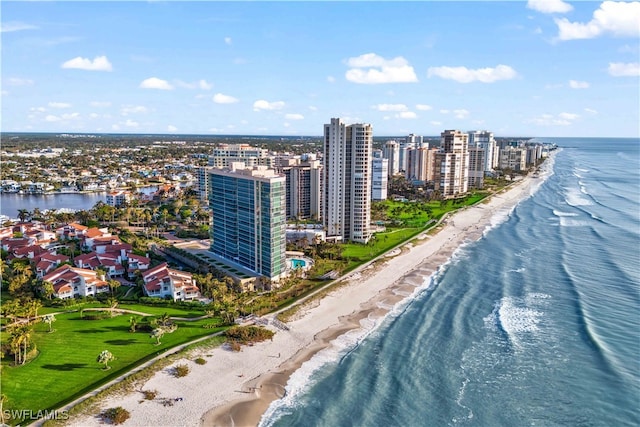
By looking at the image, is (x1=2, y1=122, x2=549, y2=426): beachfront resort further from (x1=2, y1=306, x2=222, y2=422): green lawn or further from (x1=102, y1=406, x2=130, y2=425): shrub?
(x1=102, y1=406, x2=130, y2=425): shrub

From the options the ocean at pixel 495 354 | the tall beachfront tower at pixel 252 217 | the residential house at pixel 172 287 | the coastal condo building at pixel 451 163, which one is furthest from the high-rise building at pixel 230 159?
the residential house at pixel 172 287

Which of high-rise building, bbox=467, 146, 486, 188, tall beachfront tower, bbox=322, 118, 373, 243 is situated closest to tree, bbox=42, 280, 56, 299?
tall beachfront tower, bbox=322, 118, 373, 243

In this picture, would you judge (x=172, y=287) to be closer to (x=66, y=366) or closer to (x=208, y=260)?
(x=208, y=260)

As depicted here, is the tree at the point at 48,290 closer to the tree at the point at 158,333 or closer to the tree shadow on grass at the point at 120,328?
the tree shadow on grass at the point at 120,328

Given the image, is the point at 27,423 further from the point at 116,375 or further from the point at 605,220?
the point at 605,220

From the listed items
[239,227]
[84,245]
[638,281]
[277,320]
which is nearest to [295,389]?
[277,320]

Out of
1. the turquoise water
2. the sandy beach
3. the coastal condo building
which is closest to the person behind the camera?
the sandy beach
